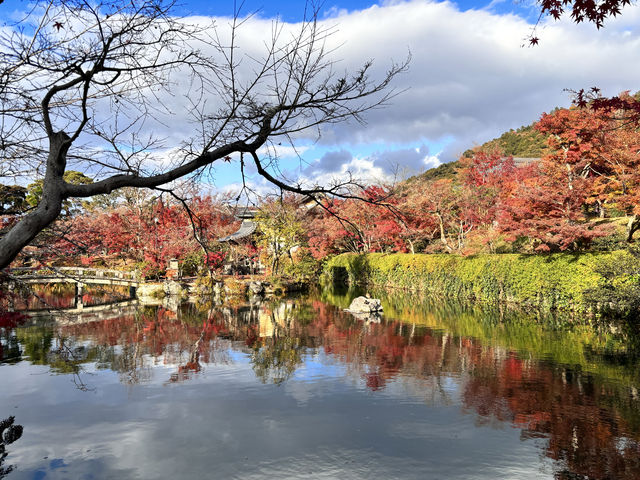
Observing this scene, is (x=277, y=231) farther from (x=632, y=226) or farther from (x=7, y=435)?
(x=7, y=435)

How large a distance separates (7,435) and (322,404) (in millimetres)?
3989

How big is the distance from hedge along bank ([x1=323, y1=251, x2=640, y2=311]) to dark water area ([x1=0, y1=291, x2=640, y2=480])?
2.20 m

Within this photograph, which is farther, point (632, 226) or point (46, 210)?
point (632, 226)

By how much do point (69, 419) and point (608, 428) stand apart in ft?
22.4

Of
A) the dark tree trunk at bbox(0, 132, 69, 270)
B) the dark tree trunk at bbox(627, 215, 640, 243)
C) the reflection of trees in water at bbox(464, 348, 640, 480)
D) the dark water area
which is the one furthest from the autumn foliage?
the dark tree trunk at bbox(0, 132, 69, 270)

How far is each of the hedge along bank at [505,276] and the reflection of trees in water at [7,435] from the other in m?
12.7

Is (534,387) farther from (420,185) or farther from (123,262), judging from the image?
(123,262)

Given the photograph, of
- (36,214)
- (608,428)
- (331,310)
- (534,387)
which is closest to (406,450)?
(608,428)

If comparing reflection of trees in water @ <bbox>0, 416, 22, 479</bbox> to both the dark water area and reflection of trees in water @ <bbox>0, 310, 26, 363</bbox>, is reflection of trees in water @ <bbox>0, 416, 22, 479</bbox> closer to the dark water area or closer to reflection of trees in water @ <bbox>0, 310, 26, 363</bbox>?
the dark water area

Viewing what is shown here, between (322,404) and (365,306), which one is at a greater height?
(365,306)

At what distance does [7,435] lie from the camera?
558cm

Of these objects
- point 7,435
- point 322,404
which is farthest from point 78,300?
point 322,404

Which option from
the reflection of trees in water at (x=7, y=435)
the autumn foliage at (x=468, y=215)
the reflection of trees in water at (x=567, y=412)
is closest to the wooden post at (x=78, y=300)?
the autumn foliage at (x=468, y=215)

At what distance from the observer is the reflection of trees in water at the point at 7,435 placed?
4805 mm
